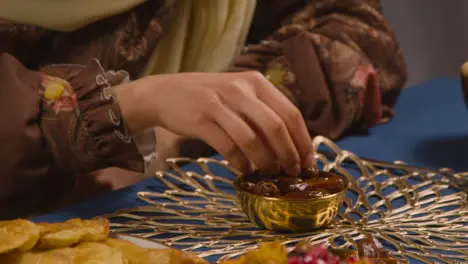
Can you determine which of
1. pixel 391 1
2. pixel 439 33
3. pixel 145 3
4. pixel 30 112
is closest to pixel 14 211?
pixel 30 112

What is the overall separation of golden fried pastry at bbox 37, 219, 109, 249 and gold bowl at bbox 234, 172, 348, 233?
0.14 m

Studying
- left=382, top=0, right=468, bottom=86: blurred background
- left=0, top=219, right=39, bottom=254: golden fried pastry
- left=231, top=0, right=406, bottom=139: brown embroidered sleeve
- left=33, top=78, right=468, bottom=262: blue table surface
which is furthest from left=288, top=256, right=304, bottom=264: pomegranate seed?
left=382, top=0, right=468, bottom=86: blurred background

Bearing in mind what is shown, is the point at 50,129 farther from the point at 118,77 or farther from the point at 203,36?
the point at 203,36

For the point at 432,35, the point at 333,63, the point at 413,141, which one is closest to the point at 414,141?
the point at 413,141

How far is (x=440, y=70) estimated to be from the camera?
6.80 ft

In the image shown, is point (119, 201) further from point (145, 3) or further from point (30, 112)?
point (145, 3)

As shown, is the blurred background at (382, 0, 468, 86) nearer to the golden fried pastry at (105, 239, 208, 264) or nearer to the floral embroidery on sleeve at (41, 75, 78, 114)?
the floral embroidery on sleeve at (41, 75, 78, 114)

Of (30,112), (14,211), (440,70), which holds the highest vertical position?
(30,112)

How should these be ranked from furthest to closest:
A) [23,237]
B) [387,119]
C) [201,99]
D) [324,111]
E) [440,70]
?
[440,70] < [387,119] < [324,111] < [201,99] < [23,237]

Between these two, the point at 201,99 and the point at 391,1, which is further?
the point at 391,1

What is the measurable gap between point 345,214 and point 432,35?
1498 mm

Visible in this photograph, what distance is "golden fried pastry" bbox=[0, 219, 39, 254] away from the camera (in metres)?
0.48

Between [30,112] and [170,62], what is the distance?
36cm

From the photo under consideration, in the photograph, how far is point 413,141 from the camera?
0.95 metres
